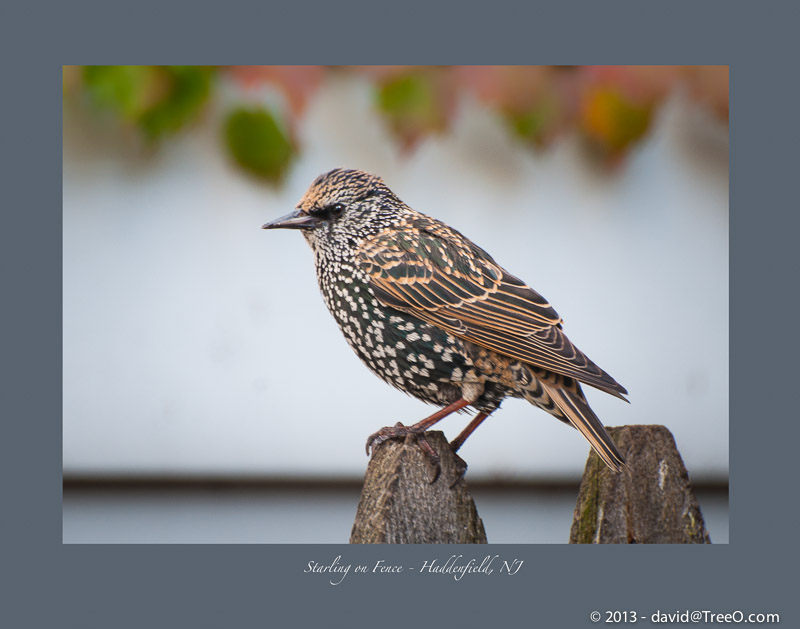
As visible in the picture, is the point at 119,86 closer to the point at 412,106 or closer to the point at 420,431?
the point at 412,106

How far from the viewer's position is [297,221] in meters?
3.46

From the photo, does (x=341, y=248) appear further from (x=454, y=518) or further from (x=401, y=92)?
(x=454, y=518)

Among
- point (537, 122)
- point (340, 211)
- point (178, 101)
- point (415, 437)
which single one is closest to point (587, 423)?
point (415, 437)

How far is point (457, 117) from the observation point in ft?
12.8

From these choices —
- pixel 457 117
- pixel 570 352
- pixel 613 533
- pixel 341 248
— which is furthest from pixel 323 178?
pixel 613 533

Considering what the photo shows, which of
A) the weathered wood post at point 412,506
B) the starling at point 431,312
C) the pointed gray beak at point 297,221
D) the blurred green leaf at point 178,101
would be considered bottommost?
the weathered wood post at point 412,506

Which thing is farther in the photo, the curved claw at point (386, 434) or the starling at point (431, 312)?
the starling at point (431, 312)

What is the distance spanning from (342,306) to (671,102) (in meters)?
1.79

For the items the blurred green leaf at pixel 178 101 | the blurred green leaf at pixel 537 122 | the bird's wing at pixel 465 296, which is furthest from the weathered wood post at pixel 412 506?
the blurred green leaf at pixel 178 101

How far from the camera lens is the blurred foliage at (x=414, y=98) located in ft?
12.1

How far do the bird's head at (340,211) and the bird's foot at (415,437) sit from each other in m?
0.80

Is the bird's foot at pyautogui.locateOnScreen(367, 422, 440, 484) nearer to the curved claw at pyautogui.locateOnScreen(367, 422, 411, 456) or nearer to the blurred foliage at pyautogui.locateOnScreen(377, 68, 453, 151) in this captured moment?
the curved claw at pyautogui.locateOnScreen(367, 422, 411, 456)

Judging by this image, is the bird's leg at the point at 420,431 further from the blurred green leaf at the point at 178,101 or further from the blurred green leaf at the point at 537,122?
the blurred green leaf at the point at 178,101

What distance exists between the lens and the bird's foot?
9.15 ft
